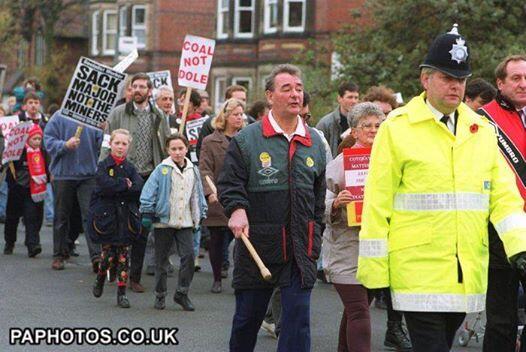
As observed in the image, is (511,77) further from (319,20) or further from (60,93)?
(60,93)

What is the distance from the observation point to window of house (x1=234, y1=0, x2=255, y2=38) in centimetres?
5234

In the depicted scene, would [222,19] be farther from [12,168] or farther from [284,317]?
[284,317]

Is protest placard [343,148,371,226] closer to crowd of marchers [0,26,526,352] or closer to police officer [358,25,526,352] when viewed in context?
crowd of marchers [0,26,526,352]

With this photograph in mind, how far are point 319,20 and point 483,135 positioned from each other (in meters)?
40.7

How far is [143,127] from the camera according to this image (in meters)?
14.9

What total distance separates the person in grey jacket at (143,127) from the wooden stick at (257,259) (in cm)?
654

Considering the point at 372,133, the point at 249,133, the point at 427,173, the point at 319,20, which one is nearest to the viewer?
the point at 427,173

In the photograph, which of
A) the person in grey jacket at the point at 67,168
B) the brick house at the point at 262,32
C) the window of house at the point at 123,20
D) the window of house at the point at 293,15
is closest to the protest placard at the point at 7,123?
the person in grey jacket at the point at 67,168

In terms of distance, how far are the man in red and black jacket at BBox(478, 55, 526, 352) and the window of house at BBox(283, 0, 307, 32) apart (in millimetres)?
39943

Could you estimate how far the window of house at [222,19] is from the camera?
52.9 metres

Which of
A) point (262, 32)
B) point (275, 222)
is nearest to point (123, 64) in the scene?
point (275, 222)

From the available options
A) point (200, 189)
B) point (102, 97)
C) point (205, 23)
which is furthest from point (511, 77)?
point (205, 23)

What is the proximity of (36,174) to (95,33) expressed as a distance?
48.7 metres

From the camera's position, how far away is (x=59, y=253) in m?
16.1
